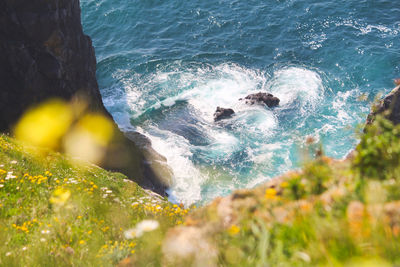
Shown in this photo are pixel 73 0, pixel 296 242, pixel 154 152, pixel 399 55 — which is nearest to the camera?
pixel 296 242

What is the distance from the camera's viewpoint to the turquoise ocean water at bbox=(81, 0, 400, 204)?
22.0 meters

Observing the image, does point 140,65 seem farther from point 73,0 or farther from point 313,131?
point 313,131

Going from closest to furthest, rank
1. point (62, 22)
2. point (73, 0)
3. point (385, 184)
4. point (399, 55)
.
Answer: point (385, 184) < point (62, 22) < point (73, 0) < point (399, 55)

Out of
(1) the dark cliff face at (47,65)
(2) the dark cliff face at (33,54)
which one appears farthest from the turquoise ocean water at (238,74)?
(2) the dark cliff face at (33,54)

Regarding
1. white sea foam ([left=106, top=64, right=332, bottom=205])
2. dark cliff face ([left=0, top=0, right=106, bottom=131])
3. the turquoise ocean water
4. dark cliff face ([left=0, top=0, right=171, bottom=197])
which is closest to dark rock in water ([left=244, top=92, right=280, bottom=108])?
white sea foam ([left=106, top=64, right=332, bottom=205])

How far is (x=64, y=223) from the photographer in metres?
5.41

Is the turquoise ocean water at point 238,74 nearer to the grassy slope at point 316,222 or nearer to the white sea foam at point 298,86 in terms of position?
the white sea foam at point 298,86

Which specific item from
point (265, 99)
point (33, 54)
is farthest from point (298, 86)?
point (33, 54)

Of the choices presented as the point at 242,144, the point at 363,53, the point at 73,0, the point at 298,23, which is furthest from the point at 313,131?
the point at 73,0

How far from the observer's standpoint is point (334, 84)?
26.5 m

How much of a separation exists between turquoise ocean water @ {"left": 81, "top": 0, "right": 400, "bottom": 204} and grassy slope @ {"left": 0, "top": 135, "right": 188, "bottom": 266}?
11549mm

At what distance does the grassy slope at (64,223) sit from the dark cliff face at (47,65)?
859cm

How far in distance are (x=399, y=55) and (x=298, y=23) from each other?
426 inches

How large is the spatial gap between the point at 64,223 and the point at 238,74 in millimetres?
26336
